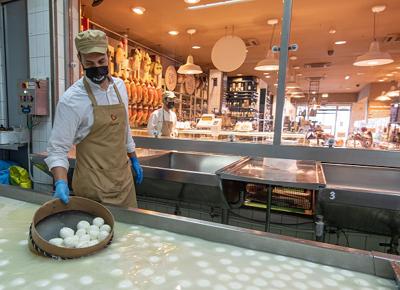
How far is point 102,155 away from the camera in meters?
1.58

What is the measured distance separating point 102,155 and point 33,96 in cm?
209

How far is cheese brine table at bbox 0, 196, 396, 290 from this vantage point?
0.83 metres

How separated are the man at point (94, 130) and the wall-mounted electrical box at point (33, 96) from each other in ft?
6.26

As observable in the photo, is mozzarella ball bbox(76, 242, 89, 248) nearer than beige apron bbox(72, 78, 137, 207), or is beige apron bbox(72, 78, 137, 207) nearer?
mozzarella ball bbox(76, 242, 89, 248)

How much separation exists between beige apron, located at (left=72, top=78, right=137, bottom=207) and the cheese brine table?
51cm

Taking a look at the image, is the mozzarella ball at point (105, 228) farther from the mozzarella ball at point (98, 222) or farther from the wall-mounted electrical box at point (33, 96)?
the wall-mounted electrical box at point (33, 96)

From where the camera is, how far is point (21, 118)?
3.62 metres

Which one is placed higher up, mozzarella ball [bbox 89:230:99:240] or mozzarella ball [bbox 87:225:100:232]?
mozzarella ball [bbox 87:225:100:232]

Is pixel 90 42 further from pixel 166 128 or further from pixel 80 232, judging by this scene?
pixel 166 128

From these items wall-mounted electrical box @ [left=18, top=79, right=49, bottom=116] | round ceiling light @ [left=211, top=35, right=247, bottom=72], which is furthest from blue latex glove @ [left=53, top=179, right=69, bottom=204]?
round ceiling light @ [left=211, top=35, right=247, bottom=72]

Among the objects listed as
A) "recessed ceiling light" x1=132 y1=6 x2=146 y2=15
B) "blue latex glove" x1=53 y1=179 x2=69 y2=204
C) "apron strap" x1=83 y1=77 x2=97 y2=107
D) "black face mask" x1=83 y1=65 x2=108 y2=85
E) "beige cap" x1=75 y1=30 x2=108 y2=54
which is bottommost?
"blue latex glove" x1=53 y1=179 x2=69 y2=204

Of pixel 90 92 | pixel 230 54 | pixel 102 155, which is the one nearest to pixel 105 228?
pixel 102 155

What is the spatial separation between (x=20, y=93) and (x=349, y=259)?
3.50m

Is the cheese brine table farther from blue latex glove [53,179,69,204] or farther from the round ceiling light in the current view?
the round ceiling light
